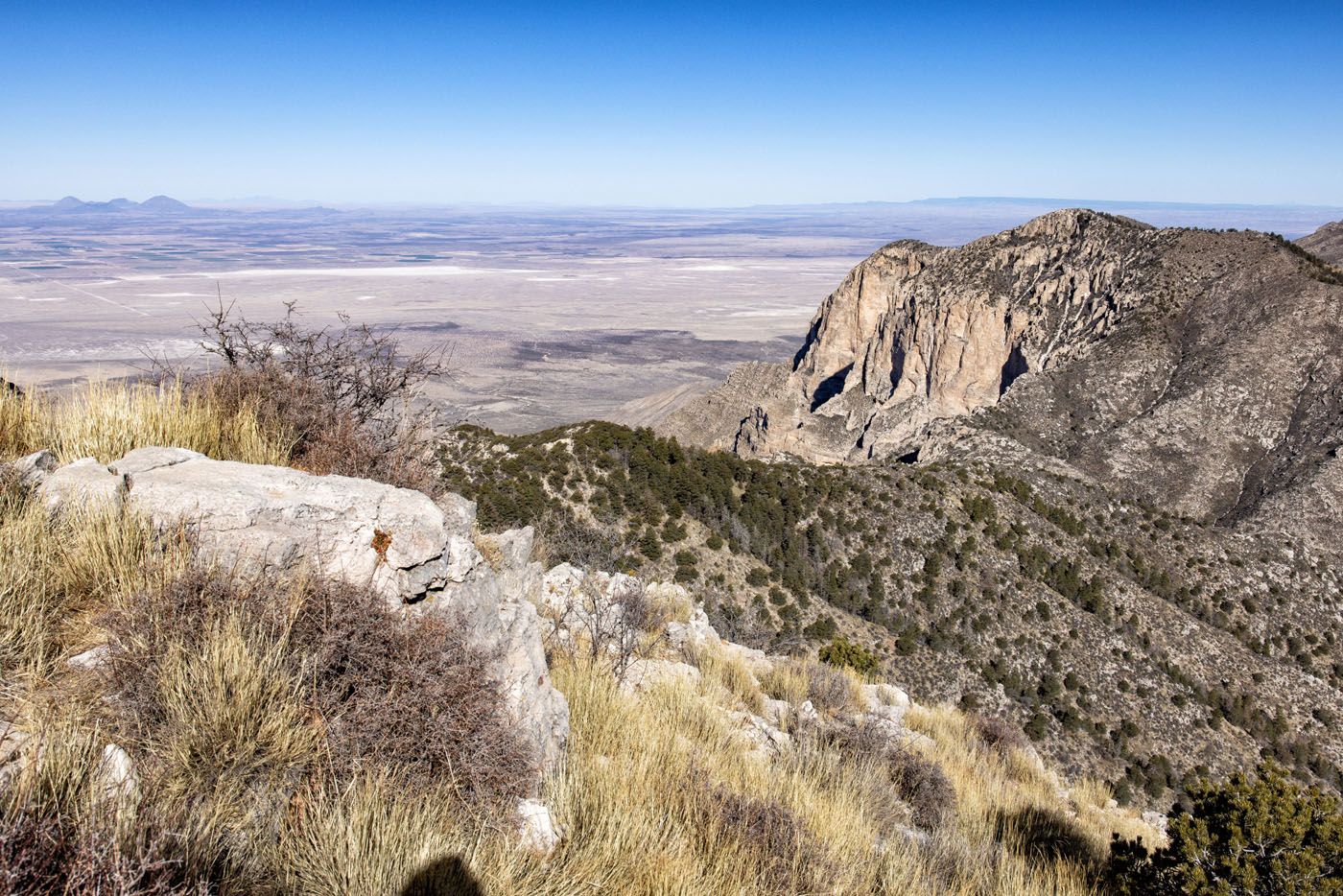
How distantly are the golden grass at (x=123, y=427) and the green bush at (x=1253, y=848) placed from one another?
6.51 metres

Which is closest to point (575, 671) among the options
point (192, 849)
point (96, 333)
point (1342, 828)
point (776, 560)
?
point (192, 849)

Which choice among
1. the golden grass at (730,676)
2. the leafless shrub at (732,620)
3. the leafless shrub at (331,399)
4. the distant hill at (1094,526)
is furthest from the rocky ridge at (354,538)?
the leafless shrub at (732,620)

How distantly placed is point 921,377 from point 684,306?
351 feet

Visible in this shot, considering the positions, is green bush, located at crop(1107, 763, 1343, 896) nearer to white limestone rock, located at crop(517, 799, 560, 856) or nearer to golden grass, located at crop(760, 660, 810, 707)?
white limestone rock, located at crop(517, 799, 560, 856)

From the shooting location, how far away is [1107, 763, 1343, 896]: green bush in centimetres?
389

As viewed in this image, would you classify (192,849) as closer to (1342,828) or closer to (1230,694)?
(1342,828)

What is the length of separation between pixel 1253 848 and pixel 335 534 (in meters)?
5.45

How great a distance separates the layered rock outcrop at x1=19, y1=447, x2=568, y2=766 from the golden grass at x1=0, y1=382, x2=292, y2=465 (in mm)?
552

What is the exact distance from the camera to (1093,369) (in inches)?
1528

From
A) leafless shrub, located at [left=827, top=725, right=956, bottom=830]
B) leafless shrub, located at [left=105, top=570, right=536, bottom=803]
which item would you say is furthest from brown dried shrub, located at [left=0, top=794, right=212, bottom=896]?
leafless shrub, located at [left=827, top=725, right=956, bottom=830]

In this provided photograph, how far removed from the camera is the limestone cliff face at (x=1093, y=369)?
106 feet

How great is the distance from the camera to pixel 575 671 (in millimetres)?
5223

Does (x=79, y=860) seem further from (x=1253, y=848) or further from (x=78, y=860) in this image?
(x=1253, y=848)

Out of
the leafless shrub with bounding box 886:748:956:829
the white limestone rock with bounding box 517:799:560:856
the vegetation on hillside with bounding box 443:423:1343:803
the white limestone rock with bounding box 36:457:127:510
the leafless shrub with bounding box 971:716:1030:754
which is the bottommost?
the vegetation on hillside with bounding box 443:423:1343:803
